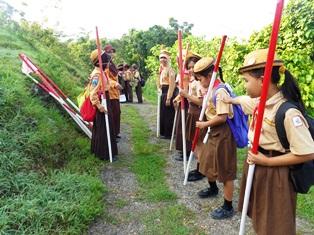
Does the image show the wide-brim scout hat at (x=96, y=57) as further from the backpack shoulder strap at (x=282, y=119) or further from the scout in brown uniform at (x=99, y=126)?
the backpack shoulder strap at (x=282, y=119)

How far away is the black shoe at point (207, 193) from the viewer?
4.84 meters

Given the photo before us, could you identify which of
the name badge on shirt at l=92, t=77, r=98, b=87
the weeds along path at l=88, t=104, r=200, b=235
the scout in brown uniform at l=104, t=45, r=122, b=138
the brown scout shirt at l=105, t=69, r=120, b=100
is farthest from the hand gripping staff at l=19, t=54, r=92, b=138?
the name badge on shirt at l=92, t=77, r=98, b=87

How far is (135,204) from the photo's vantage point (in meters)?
4.69

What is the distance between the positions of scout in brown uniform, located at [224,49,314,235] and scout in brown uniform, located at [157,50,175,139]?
440cm

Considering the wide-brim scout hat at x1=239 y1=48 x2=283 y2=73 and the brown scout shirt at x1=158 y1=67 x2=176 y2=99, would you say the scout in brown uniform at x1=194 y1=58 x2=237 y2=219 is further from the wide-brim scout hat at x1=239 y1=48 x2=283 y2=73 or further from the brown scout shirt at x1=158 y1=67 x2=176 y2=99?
the brown scout shirt at x1=158 y1=67 x2=176 y2=99

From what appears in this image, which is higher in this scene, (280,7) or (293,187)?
(280,7)

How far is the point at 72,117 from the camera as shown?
272 inches

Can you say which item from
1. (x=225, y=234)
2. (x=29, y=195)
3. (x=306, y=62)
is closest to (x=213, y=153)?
(x=225, y=234)

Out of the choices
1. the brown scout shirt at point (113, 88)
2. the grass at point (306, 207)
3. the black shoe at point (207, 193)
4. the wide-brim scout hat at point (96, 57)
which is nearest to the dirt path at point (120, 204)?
the black shoe at point (207, 193)

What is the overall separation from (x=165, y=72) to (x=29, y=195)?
398cm

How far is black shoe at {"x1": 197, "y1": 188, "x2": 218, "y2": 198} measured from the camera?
4.84m

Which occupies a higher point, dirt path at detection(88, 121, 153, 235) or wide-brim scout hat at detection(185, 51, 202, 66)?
wide-brim scout hat at detection(185, 51, 202, 66)

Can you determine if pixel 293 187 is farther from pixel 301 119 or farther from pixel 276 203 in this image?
pixel 301 119

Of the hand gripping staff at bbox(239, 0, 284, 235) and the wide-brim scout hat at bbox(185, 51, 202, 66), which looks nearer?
the hand gripping staff at bbox(239, 0, 284, 235)
